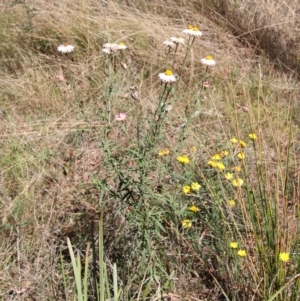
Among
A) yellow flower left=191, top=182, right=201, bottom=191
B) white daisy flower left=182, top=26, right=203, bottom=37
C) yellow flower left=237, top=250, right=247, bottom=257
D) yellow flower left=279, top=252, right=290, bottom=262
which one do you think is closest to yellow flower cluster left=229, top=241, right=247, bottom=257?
yellow flower left=237, top=250, right=247, bottom=257

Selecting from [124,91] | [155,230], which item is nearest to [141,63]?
[124,91]

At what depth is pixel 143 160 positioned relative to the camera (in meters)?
1.69

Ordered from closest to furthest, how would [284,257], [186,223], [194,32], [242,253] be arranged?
[284,257]
[242,253]
[186,223]
[194,32]

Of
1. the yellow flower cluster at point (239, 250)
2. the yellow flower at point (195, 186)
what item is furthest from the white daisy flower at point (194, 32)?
the yellow flower cluster at point (239, 250)

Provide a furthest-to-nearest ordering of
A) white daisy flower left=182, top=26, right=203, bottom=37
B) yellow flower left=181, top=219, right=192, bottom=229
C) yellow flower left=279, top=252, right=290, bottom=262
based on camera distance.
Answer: white daisy flower left=182, top=26, right=203, bottom=37
yellow flower left=181, top=219, right=192, bottom=229
yellow flower left=279, top=252, right=290, bottom=262

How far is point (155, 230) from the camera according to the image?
1.67 meters

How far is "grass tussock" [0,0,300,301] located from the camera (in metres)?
1.66

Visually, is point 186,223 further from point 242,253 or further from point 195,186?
point 242,253

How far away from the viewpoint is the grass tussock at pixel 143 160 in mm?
1659

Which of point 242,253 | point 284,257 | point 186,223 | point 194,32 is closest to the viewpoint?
point 284,257

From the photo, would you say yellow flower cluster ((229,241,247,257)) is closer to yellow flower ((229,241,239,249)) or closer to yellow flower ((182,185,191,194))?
yellow flower ((229,241,239,249))

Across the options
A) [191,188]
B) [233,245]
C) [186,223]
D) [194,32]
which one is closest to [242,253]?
[233,245]

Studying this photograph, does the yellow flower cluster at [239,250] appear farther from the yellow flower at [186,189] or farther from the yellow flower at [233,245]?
the yellow flower at [186,189]

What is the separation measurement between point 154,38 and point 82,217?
1613 millimetres
